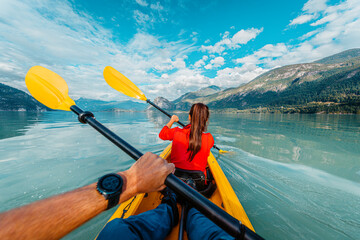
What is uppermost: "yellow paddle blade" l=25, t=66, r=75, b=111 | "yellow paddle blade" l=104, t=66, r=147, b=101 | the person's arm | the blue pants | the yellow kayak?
"yellow paddle blade" l=104, t=66, r=147, b=101

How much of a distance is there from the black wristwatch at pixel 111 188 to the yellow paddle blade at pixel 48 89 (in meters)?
1.90

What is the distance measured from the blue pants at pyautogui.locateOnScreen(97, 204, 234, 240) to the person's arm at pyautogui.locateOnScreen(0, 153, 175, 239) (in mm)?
663

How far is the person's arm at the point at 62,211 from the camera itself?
63 centimetres

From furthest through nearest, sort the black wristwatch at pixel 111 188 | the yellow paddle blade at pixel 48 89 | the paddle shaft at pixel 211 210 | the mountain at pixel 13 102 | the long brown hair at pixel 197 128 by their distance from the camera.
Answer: the mountain at pixel 13 102 < the long brown hair at pixel 197 128 < the yellow paddle blade at pixel 48 89 < the paddle shaft at pixel 211 210 < the black wristwatch at pixel 111 188

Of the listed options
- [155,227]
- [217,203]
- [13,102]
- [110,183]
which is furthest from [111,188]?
[13,102]

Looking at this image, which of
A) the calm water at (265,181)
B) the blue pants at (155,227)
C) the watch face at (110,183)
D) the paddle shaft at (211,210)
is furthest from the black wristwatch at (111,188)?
the calm water at (265,181)

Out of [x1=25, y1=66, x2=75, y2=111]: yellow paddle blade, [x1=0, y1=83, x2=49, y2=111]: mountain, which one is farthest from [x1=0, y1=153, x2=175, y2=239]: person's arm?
[x1=0, y1=83, x2=49, y2=111]: mountain

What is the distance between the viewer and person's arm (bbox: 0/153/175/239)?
0.63 m

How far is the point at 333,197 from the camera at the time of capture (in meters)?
4.70

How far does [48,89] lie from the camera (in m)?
2.43

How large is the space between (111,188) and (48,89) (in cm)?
251

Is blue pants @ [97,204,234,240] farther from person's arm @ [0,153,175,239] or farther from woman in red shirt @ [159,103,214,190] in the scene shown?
woman in red shirt @ [159,103,214,190]

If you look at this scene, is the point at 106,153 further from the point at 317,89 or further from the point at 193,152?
the point at 317,89

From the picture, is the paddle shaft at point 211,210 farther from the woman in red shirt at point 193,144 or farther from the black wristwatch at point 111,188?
the woman in red shirt at point 193,144
